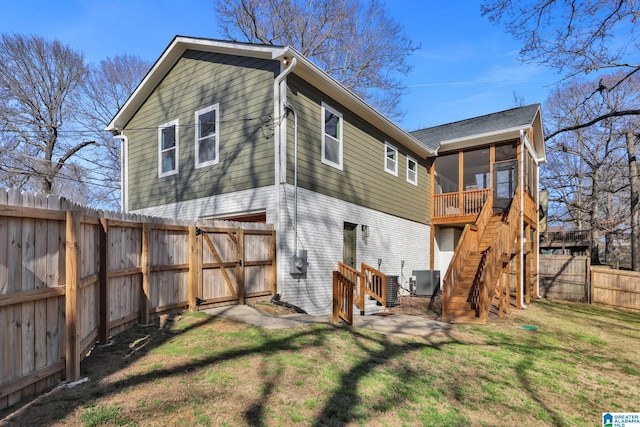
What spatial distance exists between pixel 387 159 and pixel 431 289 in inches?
184

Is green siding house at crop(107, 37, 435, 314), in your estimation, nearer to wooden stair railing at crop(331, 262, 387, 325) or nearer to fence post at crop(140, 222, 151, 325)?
wooden stair railing at crop(331, 262, 387, 325)

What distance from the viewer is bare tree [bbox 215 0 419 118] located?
62.1 feet

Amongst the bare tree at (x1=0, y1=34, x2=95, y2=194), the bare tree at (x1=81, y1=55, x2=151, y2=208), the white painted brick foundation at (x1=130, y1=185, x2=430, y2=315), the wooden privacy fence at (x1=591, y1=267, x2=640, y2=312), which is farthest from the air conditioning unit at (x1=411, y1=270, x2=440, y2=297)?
the bare tree at (x1=81, y1=55, x2=151, y2=208)

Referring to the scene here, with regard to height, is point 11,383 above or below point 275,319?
above

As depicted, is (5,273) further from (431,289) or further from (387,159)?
(431,289)

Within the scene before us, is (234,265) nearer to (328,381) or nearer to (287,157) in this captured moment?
(287,157)

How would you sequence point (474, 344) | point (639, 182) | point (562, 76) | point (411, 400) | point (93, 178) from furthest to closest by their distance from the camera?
point (93, 178) → point (639, 182) → point (562, 76) → point (474, 344) → point (411, 400)

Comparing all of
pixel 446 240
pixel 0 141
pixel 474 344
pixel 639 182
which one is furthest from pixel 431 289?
pixel 0 141

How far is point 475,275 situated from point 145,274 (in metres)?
7.68

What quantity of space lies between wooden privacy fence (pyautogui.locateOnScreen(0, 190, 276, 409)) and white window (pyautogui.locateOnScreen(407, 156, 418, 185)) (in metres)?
7.25

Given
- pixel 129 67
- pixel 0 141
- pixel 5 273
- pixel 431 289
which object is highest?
pixel 129 67

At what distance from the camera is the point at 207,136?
9.65 m

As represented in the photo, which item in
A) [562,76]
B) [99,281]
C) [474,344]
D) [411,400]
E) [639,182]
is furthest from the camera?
[639,182]

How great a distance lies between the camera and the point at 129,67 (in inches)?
895
